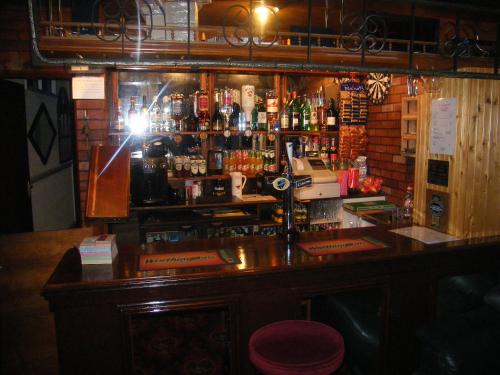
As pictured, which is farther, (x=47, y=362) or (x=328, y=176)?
(x=328, y=176)

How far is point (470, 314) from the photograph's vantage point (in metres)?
2.18

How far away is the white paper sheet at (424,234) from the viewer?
2512 mm

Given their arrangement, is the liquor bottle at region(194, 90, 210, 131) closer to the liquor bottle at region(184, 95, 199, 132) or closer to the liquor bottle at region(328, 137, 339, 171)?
the liquor bottle at region(184, 95, 199, 132)

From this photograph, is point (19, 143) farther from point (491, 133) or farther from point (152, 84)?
point (491, 133)

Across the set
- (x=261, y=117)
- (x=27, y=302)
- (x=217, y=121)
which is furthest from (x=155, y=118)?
(x=27, y=302)

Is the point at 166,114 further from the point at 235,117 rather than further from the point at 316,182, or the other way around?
the point at 316,182

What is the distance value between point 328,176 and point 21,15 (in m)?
3.34

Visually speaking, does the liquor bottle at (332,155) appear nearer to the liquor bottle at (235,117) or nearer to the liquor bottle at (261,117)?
the liquor bottle at (261,117)

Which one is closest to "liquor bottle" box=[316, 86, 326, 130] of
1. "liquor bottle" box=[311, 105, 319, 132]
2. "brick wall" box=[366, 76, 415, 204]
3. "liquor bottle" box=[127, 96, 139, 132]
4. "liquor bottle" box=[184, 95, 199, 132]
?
"liquor bottle" box=[311, 105, 319, 132]

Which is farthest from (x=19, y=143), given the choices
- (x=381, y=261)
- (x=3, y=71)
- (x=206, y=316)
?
(x=381, y=261)

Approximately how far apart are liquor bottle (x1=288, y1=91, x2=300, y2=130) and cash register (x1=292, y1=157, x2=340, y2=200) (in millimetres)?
478

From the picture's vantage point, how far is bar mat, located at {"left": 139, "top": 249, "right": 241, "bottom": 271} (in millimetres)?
2068

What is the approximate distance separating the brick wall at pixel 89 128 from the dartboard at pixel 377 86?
2.87 meters

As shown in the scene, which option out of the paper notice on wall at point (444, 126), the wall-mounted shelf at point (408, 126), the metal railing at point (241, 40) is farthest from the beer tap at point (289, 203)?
the wall-mounted shelf at point (408, 126)
